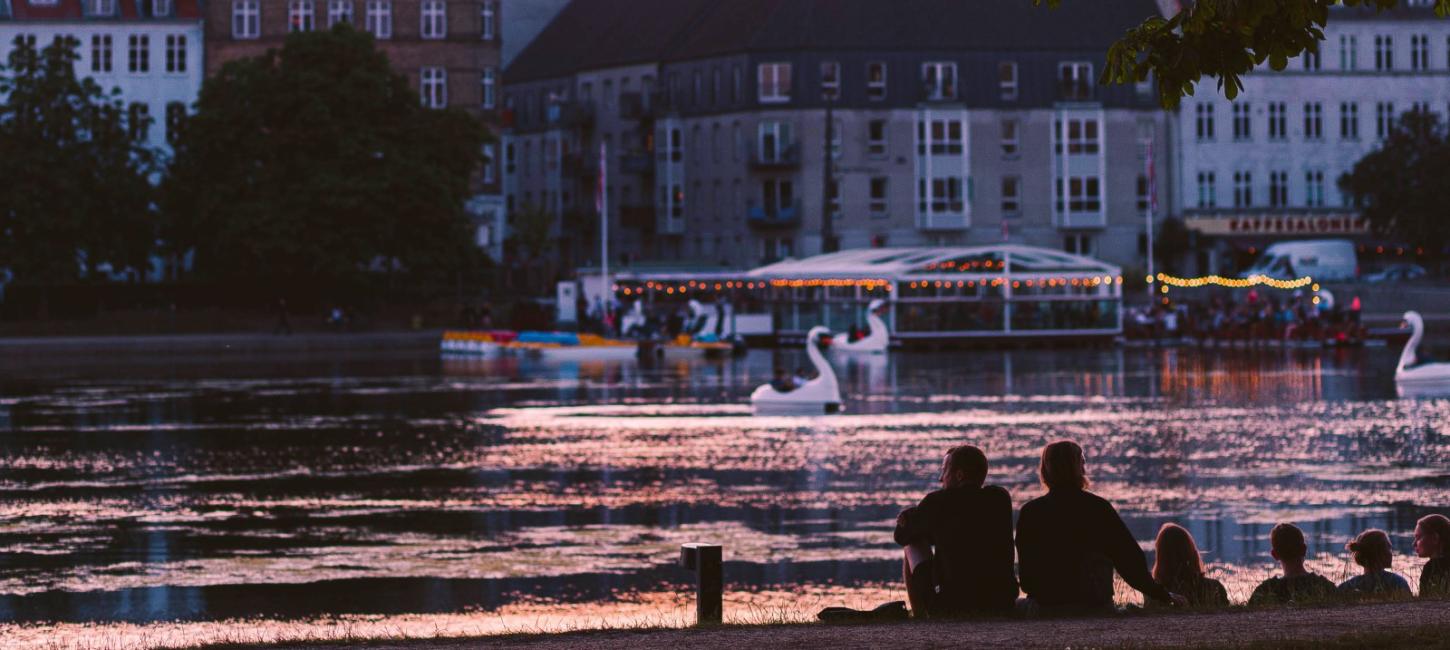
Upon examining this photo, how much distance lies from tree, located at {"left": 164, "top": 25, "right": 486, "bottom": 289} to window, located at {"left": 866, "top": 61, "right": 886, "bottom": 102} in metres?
31.5

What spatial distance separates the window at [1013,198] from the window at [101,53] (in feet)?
143

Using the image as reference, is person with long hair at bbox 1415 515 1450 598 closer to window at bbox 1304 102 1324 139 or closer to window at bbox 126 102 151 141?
window at bbox 126 102 151 141

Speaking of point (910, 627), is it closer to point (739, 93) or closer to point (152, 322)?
point (152, 322)

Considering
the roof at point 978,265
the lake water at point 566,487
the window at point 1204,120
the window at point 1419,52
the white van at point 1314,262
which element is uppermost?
the window at point 1419,52

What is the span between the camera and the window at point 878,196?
126188 mm

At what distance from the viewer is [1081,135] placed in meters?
127

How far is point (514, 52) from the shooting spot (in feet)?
500

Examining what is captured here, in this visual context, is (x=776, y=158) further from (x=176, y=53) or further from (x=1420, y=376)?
(x=1420, y=376)

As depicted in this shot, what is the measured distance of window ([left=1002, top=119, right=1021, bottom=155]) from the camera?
12725 centimetres

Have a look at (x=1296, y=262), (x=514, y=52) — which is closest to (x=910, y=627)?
(x=1296, y=262)

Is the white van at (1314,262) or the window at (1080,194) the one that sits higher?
the window at (1080,194)

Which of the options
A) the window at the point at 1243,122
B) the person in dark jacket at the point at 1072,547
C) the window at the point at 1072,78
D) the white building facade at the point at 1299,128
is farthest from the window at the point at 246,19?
the person in dark jacket at the point at 1072,547

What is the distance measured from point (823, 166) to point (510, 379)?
57.0 m

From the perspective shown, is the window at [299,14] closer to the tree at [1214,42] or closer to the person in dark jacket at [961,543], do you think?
the person in dark jacket at [961,543]
